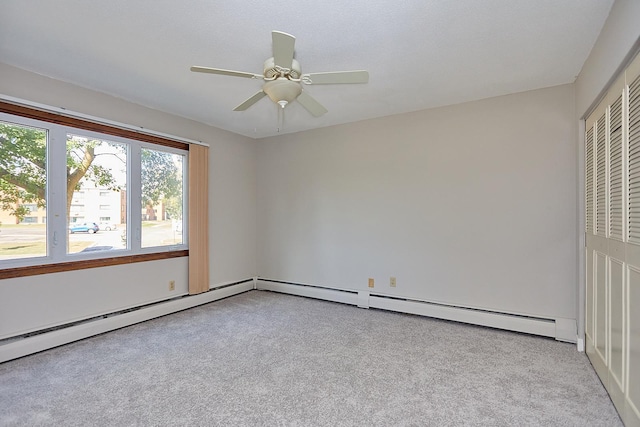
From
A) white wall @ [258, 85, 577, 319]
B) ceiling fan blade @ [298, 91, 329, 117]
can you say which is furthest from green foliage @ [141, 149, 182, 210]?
ceiling fan blade @ [298, 91, 329, 117]

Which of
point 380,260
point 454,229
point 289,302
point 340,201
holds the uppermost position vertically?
point 340,201

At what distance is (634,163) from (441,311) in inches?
91.4

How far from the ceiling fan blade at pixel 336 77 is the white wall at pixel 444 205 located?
1.95m

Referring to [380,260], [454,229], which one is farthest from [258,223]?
[454,229]

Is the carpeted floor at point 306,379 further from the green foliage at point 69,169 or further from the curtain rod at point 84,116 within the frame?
the curtain rod at point 84,116

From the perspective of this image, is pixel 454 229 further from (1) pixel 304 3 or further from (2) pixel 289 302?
(1) pixel 304 3

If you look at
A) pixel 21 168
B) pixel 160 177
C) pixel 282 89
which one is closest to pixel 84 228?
pixel 21 168

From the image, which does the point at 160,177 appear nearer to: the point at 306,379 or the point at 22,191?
the point at 22,191

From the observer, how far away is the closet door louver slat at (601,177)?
2141mm

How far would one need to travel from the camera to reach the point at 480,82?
2939 millimetres

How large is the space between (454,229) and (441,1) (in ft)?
7.62

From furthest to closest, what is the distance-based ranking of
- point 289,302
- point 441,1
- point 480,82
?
point 289,302 < point 480,82 < point 441,1

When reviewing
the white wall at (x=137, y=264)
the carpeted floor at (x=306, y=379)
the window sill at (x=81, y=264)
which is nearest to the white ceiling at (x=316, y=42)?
the white wall at (x=137, y=264)

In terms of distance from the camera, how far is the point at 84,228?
3.13 meters
